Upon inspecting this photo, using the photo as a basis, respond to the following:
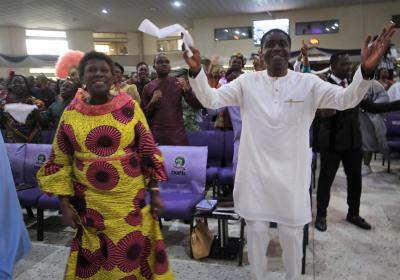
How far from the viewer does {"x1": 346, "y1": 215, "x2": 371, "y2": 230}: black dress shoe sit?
13.0ft

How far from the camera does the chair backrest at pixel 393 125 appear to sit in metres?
6.43

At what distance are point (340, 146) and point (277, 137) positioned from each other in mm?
1917

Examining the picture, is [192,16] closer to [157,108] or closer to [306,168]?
[157,108]

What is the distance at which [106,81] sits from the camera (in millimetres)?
2137

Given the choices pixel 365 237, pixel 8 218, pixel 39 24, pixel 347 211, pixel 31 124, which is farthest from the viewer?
pixel 39 24

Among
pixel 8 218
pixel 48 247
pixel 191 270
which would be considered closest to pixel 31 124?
pixel 48 247

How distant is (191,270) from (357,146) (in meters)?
2.06

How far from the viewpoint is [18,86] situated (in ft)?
15.6

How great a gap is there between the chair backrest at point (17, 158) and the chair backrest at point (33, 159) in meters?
0.05

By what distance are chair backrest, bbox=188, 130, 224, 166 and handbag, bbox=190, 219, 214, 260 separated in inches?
58.0

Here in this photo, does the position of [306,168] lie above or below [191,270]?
above

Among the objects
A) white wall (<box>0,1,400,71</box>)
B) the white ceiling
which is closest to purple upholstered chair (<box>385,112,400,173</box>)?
the white ceiling

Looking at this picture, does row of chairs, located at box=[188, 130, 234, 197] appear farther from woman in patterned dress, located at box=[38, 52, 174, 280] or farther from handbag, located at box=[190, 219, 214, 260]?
woman in patterned dress, located at box=[38, 52, 174, 280]

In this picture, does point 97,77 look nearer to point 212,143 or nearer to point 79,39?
point 212,143
